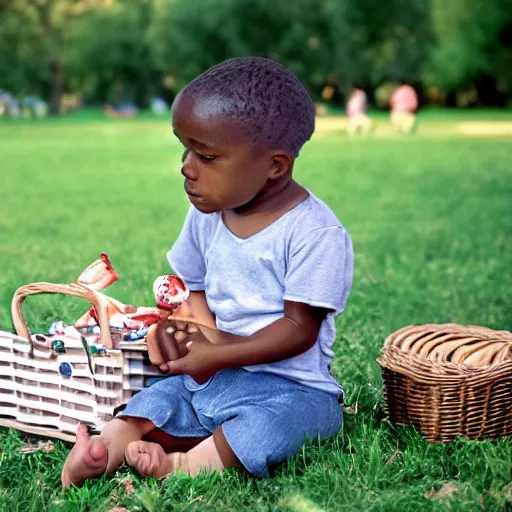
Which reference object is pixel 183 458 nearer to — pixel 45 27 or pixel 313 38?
pixel 45 27

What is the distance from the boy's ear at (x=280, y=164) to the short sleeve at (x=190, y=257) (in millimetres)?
503

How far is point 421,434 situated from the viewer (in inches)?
129

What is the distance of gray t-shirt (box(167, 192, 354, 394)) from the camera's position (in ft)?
10.1

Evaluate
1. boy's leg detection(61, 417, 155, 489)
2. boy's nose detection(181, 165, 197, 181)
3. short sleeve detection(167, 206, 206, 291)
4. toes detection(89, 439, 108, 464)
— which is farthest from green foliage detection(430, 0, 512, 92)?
toes detection(89, 439, 108, 464)

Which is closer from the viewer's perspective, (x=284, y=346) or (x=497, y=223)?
(x=284, y=346)

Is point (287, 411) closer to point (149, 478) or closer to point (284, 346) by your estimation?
point (284, 346)

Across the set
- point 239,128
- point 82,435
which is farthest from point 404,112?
point 82,435

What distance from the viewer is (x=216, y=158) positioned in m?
3.04

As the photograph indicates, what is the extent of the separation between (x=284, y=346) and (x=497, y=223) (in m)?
5.95

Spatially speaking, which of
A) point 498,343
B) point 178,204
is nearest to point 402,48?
point 178,204

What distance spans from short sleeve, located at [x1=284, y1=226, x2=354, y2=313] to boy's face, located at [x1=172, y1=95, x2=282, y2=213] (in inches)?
10.0

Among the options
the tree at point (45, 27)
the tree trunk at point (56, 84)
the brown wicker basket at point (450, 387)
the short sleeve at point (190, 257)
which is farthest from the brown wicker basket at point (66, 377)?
the tree at point (45, 27)

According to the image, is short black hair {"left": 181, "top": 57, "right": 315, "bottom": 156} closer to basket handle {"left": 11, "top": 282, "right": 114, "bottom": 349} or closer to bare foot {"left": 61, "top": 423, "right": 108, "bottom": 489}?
basket handle {"left": 11, "top": 282, "right": 114, "bottom": 349}

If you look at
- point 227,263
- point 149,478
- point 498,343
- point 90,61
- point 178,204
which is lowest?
point 90,61
